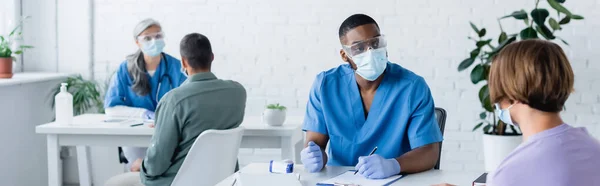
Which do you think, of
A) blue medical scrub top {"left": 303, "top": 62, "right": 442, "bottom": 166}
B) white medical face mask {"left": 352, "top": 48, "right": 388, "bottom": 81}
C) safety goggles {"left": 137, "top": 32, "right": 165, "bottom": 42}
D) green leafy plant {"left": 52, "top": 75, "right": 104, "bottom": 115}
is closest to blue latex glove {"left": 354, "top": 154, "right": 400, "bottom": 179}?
blue medical scrub top {"left": 303, "top": 62, "right": 442, "bottom": 166}

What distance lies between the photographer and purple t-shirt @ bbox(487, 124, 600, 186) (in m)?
1.59

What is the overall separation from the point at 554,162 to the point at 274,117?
2.14 m

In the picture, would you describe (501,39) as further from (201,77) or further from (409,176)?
(409,176)

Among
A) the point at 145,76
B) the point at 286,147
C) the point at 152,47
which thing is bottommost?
the point at 286,147

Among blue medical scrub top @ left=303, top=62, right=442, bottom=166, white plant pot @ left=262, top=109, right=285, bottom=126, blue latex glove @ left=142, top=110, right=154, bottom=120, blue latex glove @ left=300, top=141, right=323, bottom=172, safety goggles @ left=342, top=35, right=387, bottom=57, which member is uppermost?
safety goggles @ left=342, top=35, right=387, bottom=57

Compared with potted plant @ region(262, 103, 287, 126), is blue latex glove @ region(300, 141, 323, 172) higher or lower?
higher

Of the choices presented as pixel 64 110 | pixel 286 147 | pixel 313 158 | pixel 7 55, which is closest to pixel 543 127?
pixel 313 158

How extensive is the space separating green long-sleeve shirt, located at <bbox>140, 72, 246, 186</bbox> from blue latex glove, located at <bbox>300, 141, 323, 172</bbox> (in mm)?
749

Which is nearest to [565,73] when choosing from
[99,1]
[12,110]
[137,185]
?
[137,185]

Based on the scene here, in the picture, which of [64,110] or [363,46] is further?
[64,110]

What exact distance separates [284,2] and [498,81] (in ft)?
10.6

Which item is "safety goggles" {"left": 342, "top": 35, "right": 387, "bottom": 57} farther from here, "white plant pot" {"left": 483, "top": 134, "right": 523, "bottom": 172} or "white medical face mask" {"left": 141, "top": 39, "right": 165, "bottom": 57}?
"white plant pot" {"left": 483, "top": 134, "right": 523, "bottom": 172}

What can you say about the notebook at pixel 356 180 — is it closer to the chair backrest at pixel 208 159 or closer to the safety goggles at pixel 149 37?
the chair backrest at pixel 208 159

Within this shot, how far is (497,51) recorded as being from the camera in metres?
4.38
